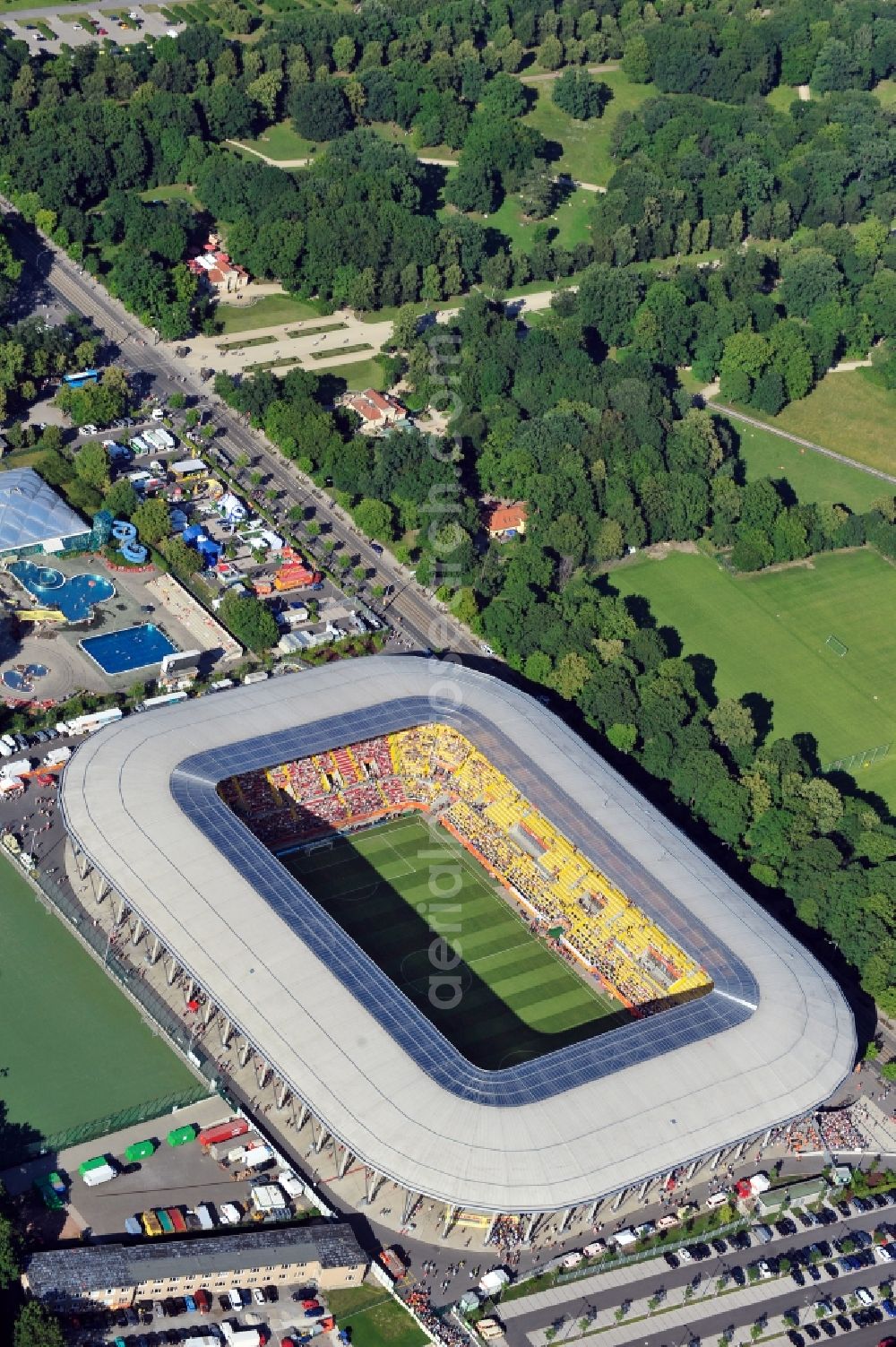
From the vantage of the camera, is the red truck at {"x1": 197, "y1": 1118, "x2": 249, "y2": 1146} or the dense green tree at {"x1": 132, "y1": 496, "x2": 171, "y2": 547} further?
the dense green tree at {"x1": 132, "y1": 496, "x2": 171, "y2": 547}

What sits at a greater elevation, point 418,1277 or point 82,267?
point 82,267

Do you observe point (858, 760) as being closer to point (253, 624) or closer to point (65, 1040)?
point (253, 624)

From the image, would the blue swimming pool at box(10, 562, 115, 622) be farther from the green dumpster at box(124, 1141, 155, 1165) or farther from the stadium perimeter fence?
the green dumpster at box(124, 1141, 155, 1165)

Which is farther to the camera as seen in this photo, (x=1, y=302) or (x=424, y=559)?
(x=1, y=302)

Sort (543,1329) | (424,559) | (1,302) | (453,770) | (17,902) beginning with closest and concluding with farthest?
(543,1329), (17,902), (453,770), (424,559), (1,302)

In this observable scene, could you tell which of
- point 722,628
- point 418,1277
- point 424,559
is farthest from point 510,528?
point 418,1277

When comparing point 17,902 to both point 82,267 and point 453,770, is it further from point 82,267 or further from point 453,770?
point 82,267

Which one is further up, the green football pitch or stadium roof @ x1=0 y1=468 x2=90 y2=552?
stadium roof @ x1=0 y1=468 x2=90 y2=552

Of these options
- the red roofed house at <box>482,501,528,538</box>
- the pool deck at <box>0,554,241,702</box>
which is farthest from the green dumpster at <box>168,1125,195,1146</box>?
the red roofed house at <box>482,501,528,538</box>
